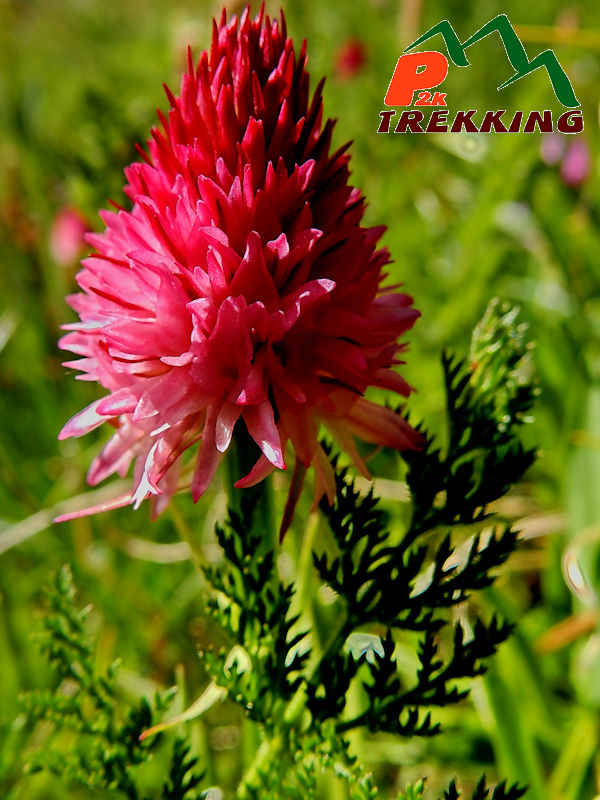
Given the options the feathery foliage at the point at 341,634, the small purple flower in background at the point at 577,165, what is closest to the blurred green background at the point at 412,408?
the small purple flower in background at the point at 577,165

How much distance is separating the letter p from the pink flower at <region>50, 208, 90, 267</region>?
0.80 metres

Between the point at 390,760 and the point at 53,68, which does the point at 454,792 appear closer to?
the point at 390,760

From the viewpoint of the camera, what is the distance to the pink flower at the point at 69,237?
1.63 m

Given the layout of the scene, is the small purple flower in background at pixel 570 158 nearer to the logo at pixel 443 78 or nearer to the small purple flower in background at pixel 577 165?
the small purple flower in background at pixel 577 165

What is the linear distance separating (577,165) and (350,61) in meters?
0.76

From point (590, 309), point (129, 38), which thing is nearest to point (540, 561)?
point (590, 309)

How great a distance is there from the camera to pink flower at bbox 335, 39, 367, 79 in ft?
7.54

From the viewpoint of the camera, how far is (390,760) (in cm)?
104

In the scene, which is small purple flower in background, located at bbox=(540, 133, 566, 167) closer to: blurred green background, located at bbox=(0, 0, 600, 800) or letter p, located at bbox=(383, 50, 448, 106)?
blurred green background, located at bbox=(0, 0, 600, 800)

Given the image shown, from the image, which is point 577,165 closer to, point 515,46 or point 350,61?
point 350,61

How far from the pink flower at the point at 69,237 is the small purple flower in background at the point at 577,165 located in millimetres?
1233

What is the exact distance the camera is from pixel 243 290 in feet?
1.79

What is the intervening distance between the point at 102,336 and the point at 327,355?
0.58 feet

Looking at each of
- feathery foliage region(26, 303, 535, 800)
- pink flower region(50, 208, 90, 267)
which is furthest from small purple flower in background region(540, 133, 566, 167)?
feathery foliage region(26, 303, 535, 800)
